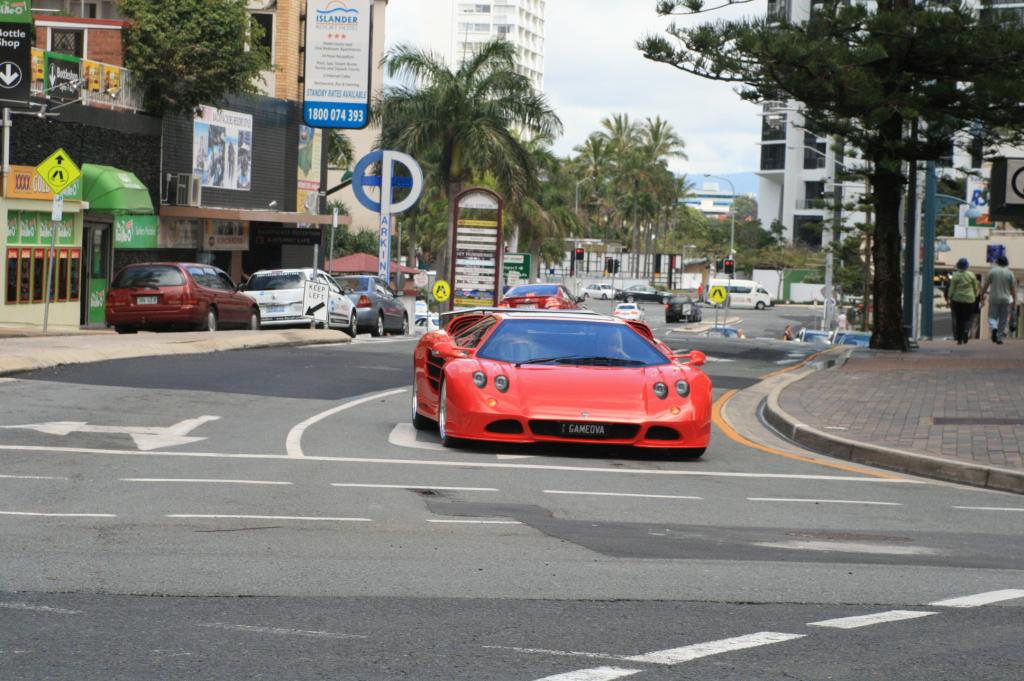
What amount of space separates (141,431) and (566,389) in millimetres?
3940

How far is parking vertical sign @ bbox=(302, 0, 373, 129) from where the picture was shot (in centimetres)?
4091

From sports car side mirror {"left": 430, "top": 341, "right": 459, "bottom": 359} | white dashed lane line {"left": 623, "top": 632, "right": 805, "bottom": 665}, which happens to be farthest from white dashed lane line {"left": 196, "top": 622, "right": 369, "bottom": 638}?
sports car side mirror {"left": 430, "top": 341, "right": 459, "bottom": 359}

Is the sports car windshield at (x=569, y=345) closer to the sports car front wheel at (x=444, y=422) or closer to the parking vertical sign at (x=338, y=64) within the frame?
the sports car front wheel at (x=444, y=422)

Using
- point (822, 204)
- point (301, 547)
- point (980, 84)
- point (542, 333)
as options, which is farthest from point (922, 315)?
point (301, 547)

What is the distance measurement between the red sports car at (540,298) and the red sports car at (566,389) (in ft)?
65.6

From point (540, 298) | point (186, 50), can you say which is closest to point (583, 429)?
point (540, 298)

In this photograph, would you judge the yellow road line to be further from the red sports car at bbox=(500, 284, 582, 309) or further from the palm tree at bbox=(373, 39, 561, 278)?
the palm tree at bbox=(373, 39, 561, 278)

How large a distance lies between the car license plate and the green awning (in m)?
25.4

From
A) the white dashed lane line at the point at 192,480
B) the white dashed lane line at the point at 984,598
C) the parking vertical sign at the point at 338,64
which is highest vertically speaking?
the parking vertical sign at the point at 338,64

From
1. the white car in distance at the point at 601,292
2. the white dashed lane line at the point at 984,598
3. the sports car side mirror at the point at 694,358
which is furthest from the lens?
the white car in distance at the point at 601,292

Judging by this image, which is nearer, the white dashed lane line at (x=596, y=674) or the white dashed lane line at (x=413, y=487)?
the white dashed lane line at (x=596, y=674)

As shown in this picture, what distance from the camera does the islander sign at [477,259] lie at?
37.4 m

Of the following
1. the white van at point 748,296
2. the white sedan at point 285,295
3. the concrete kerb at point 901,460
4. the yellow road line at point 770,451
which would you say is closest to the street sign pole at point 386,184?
the white sedan at point 285,295

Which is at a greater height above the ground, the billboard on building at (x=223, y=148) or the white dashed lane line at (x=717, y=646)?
the billboard on building at (x=223, y=148)
